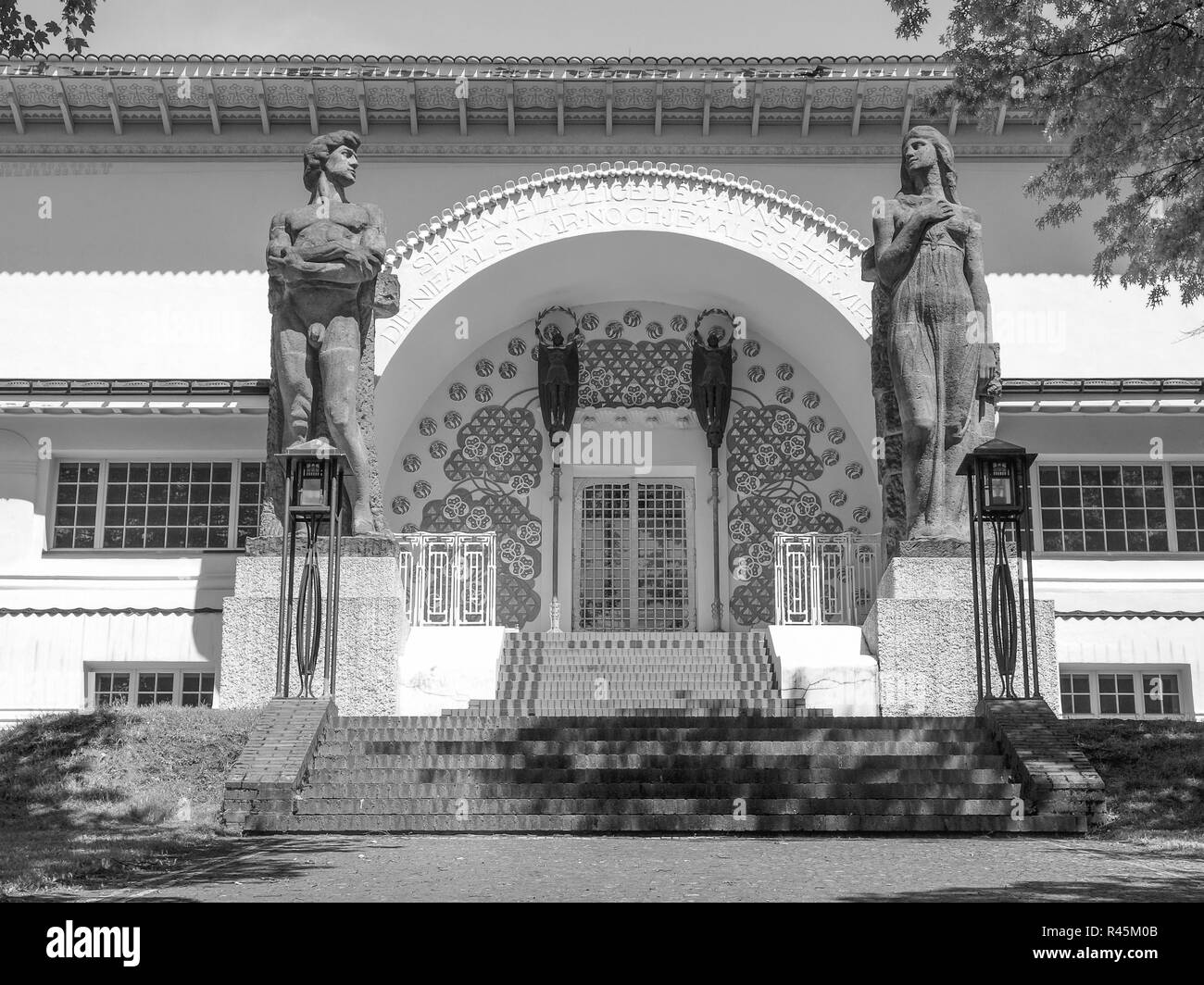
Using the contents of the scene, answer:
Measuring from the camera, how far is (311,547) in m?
12.1

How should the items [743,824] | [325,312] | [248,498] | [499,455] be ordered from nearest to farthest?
1. [743,824]
2. [325,312]
3. [248,498]
4. [499,455]

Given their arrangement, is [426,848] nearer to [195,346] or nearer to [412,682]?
[412,682]

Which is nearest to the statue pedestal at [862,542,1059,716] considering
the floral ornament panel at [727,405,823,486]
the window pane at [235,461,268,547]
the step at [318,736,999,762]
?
the step at [318,736,999,762]

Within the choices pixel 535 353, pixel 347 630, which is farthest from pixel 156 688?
pixel 535 353

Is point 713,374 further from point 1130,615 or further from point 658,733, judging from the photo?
point 658,733

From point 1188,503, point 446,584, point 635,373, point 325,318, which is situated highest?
point 635,373

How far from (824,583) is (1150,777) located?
6.60 metres

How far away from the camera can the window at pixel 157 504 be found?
18234 millimetres

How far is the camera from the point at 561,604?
62.0 ft

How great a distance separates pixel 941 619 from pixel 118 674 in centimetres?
983

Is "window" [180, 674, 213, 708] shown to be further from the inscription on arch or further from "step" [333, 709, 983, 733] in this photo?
"step" [333, 709, 983, 733]

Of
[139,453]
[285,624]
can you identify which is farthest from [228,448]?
[285,624]
